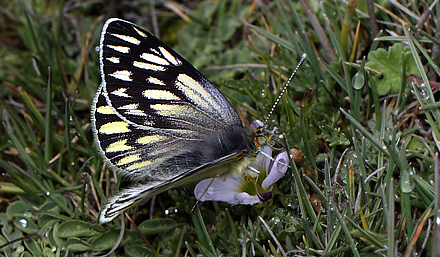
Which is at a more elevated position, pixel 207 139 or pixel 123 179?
pixel 207 139

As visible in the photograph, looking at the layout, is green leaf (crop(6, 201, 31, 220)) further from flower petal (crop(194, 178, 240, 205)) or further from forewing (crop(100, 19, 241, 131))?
flower petal (crop(194, 178, 240, 205))

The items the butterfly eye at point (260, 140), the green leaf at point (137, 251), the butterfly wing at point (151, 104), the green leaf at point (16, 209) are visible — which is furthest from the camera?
the green leaf at point (16, 209)

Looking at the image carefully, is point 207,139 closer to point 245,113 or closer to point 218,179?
point 218,179

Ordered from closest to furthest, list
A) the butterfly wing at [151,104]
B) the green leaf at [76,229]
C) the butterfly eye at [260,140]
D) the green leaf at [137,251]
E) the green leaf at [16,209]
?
the butterfly eye at [260,140]
the butterfly wing at [151,104]
the green leaf at [137,251]
the green leaf at [76,229]
the green leaf at [16,209]

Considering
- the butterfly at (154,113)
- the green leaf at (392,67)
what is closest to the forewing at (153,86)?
the butterfly at (154,113)

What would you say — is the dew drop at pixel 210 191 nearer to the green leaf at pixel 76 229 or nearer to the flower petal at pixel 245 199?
the flower petal at pixel 245 199

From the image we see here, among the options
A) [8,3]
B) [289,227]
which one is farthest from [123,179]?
[8,3]

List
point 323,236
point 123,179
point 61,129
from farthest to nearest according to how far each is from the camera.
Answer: point 61,129 < point 123,179 < point 323,236

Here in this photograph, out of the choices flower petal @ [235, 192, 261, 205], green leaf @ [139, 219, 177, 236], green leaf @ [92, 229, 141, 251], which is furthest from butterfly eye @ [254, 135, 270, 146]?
green leaf @ [92, 229, 141, 251]
